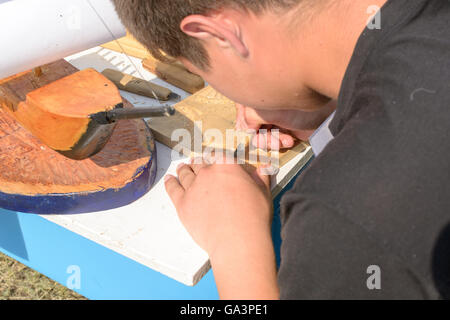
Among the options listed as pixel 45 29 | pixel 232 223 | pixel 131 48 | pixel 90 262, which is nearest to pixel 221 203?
pixel 232 223

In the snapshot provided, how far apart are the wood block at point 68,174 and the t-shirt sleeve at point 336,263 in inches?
15.1

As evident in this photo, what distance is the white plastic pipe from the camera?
0.78m

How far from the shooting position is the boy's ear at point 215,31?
24.0 inches

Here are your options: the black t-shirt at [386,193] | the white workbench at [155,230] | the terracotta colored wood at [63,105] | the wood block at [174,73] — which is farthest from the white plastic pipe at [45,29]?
the black t-shirt at [386,193]

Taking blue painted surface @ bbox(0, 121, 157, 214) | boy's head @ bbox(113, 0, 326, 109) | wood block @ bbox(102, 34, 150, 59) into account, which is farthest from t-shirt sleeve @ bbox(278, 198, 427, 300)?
wood block @ bbox(102, 34, 150, 59)

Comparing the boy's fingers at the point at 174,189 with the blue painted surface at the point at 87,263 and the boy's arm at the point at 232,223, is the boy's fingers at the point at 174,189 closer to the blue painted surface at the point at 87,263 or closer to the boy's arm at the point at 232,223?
the boy's arm at the point at 232,223

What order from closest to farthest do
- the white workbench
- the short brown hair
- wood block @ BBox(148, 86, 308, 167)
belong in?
the short brown hair < the white workbench < wood block @ BBox(148, 86, 308, 167)

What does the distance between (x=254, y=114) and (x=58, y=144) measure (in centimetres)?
40

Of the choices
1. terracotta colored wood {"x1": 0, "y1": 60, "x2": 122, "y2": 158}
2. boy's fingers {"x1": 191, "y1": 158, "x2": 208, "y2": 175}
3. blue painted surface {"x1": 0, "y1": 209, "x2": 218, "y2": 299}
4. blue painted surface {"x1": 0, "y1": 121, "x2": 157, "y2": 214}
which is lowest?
blue painted surface {"x1": 0, "y1": 209, "x2": 218, "y2": 299}

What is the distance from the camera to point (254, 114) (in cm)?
92

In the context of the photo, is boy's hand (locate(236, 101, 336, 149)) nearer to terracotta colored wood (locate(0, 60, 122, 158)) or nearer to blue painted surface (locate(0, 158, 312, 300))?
blue painted surface (locate(0, 158, 312, 300))

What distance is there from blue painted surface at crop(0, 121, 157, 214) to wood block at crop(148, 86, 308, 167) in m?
0.13

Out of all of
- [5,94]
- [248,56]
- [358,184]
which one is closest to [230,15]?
[248,56]
